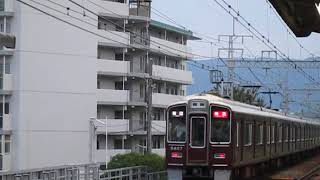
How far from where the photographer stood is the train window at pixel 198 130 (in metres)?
18.6

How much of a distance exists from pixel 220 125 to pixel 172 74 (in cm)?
3516

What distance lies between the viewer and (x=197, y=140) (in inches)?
733

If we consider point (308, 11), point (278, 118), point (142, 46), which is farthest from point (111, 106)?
point (308, 11)

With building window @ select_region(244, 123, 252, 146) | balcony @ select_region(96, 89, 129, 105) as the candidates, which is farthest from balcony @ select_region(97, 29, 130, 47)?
building window @ select_region(244, 123, 252, 146)

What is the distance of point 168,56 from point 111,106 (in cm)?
1026

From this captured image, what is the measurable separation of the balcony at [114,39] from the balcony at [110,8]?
1311 millimetres

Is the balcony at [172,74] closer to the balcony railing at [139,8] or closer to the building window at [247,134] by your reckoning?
the balcony railing at [139,8]

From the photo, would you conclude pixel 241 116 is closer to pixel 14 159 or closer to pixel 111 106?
pixel 14 159

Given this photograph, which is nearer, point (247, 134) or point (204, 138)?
point (204, 138)

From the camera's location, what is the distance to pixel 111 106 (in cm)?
4656

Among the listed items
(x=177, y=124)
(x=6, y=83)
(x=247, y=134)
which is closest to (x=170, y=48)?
(x=6, y=83)

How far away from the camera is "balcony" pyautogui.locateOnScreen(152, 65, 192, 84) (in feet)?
165

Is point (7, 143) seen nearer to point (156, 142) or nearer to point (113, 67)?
point (113, 67)

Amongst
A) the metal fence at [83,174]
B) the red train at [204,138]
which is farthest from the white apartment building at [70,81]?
the red train at [204,138]
